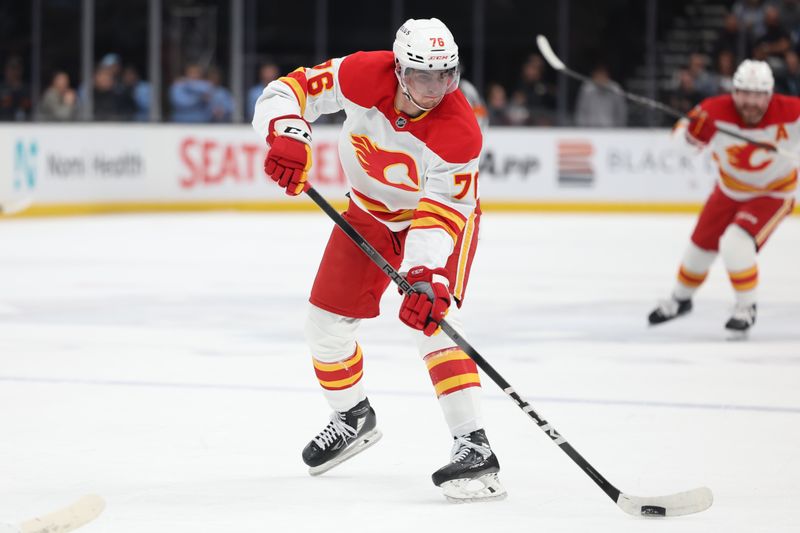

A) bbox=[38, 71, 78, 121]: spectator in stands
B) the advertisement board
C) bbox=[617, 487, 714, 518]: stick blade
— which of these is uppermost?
bbox=[38, 71, 78, 121]: spectator in stands

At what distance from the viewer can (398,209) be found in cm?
A: 340

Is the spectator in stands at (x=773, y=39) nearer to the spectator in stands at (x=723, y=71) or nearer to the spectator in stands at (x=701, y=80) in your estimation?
the spectator in stands at (x=723, y=71)

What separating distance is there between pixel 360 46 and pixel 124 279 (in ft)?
26.6

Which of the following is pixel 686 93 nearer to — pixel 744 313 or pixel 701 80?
pixel 701 80

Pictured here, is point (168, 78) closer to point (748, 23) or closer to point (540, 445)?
point (748, 23)

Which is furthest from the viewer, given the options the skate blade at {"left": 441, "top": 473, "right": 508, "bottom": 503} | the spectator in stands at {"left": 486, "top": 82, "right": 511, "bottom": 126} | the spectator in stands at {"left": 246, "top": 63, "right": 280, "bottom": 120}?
the spectator in stands at {"left": 486, "top": 82, "right": 511, "bottom": 126}

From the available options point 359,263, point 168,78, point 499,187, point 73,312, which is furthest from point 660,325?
point 168,78

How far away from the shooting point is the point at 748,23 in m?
14.0

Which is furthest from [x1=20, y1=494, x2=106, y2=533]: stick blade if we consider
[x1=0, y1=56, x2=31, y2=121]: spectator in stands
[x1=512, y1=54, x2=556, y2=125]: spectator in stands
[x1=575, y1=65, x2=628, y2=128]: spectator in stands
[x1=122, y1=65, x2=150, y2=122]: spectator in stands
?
[x1=512, y1=54, x2=556, y2=125]: spectator in stands

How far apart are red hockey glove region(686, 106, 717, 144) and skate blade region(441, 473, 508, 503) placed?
336cm

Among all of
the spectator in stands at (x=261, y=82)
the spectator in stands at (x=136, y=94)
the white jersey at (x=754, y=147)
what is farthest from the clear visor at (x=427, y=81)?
the spectator in stands at (x=261, y=82)

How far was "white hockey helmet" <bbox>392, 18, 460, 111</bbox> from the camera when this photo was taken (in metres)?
3.12

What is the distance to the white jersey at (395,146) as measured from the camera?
10.3 ft

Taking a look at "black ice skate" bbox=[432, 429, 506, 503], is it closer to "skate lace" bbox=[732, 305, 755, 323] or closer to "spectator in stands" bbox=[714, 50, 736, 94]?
"skate lace" bbox=[732, 305, 755, 323]
